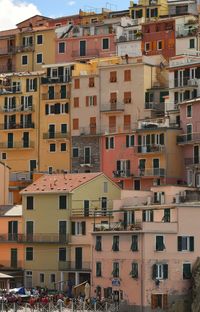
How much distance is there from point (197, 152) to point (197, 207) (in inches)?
699

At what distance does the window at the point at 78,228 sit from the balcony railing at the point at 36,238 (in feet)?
2.22

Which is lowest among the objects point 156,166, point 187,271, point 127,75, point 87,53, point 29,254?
point 187,271

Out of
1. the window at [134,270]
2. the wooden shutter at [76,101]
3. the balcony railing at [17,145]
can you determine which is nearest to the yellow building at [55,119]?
the wooden shutter at [76,101]

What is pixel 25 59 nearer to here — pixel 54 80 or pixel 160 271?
pixel 54 80

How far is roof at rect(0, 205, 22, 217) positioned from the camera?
91188 mm

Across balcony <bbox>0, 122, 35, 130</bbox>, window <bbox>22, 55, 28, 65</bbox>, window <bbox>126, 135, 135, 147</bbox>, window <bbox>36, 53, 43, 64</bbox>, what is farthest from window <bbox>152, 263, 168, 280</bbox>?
window <bbox>22, 55, 28, 65</bbox>

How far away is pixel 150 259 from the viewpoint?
77.2 meters

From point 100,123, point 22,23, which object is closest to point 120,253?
point 100,123

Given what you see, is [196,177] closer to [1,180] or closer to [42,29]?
[1,180]

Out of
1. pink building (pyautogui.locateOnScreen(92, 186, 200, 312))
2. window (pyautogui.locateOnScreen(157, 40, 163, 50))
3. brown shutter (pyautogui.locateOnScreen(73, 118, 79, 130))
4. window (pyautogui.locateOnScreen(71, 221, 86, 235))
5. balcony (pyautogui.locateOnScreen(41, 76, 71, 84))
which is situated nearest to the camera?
pink building (pyautogui.locateOnScreen(92, 186, 200, 312))

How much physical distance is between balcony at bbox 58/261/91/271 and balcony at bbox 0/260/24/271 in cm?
353

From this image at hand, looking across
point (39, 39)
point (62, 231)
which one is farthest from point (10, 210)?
point (39, 39)

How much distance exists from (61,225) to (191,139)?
14.5 metres

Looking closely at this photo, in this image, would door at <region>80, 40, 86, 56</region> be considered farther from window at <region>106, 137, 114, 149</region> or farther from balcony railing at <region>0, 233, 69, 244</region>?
balcony railing at <region>0, 233, 69, 244</region>
